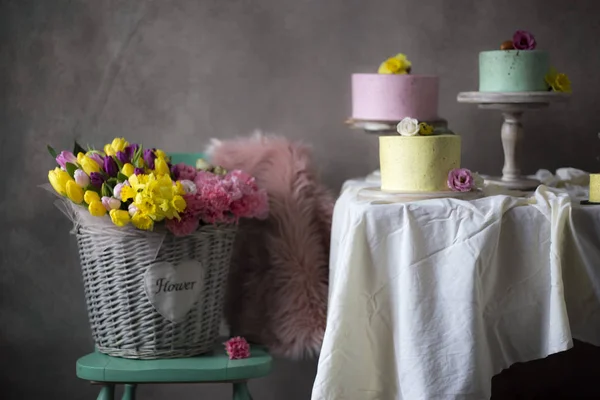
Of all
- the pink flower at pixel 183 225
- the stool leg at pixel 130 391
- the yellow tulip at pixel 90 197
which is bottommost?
the stool leg at pixel 130 391

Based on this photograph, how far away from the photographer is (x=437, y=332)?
1.28m

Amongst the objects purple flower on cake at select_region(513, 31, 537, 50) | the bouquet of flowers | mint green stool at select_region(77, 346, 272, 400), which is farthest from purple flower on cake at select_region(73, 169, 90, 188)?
purple flower on cake at select_region(513, 31, 537, 50)

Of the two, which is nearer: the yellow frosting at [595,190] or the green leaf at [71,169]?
the yellow frosting at [595,190]

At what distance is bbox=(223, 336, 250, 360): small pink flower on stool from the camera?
Answer: 1.62 meters

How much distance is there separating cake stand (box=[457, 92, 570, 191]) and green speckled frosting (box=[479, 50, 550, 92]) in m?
0.03

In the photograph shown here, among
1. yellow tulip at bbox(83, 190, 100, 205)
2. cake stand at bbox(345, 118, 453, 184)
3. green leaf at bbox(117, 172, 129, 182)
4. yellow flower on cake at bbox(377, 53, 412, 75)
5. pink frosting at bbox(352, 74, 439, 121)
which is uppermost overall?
yellow flower on cake at bbox(377, 53, 412, 75)

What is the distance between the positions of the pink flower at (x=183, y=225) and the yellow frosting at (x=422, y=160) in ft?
1.31

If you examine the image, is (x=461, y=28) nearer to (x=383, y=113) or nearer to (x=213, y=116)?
(x=383, y=113)

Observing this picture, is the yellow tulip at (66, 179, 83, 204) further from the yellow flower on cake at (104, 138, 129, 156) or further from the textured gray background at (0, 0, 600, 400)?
the textured gray background at (0, 0, 600, 400)

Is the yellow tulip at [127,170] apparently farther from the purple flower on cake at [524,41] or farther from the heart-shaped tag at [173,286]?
the purple flower on cake at [524,41]

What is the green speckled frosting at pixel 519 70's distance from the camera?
5.22ft

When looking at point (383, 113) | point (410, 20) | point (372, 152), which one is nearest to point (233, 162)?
point (383, 113)

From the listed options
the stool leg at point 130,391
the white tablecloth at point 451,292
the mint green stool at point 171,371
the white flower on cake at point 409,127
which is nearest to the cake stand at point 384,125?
the white flower on cake at point 409,127

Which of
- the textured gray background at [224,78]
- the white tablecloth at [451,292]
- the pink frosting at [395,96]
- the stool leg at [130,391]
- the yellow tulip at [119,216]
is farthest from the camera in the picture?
the textured gray background at [224,78]
